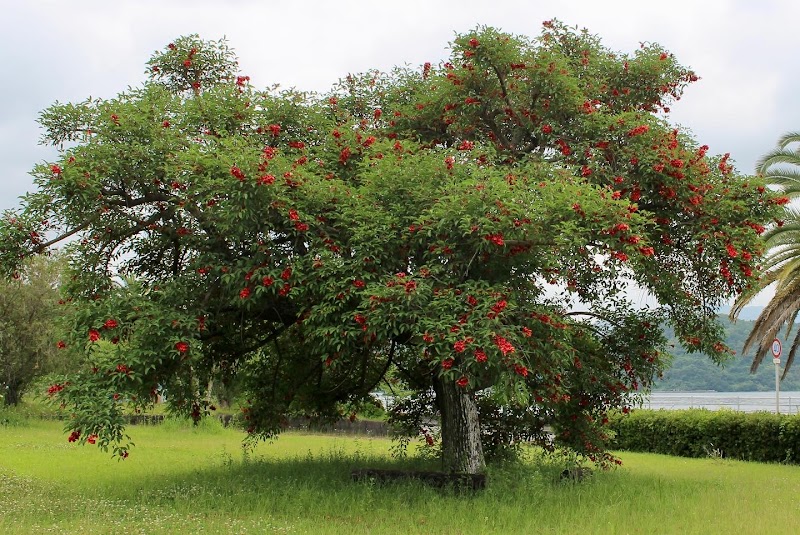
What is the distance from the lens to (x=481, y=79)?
486 inches

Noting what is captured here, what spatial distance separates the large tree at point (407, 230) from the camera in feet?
32.5

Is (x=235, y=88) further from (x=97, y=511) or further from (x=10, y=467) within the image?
(x=10, y=467)

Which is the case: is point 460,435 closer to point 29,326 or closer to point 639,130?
point 639,130

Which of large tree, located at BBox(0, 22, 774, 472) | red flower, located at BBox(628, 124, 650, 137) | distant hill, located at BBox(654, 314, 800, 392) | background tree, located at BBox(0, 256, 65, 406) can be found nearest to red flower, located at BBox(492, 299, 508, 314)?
large tree, located at BBox(0, 22, 774, 472)

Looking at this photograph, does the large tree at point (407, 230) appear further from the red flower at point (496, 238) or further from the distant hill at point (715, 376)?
the distant hill at point (715, 376)

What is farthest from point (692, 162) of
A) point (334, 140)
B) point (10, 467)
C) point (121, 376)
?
point (10, 467)

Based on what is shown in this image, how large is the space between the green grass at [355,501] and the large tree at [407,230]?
106 cm

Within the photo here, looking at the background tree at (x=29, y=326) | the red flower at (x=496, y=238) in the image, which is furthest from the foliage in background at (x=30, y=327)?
the red flower at (x=496, y=238)

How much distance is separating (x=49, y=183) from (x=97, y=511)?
157 inches

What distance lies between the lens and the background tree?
3025cm

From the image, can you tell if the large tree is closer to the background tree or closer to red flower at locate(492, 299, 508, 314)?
red flower at locate(492, 299, 508, 314)

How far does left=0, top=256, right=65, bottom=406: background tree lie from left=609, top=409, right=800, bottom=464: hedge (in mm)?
19707

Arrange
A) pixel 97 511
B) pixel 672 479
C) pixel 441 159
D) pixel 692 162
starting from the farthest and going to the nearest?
1. pixel 672 479
2. pixel 692 162
3. pixel 441 159
4. pixel 97 511

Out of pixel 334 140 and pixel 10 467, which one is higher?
pixel 334 140
